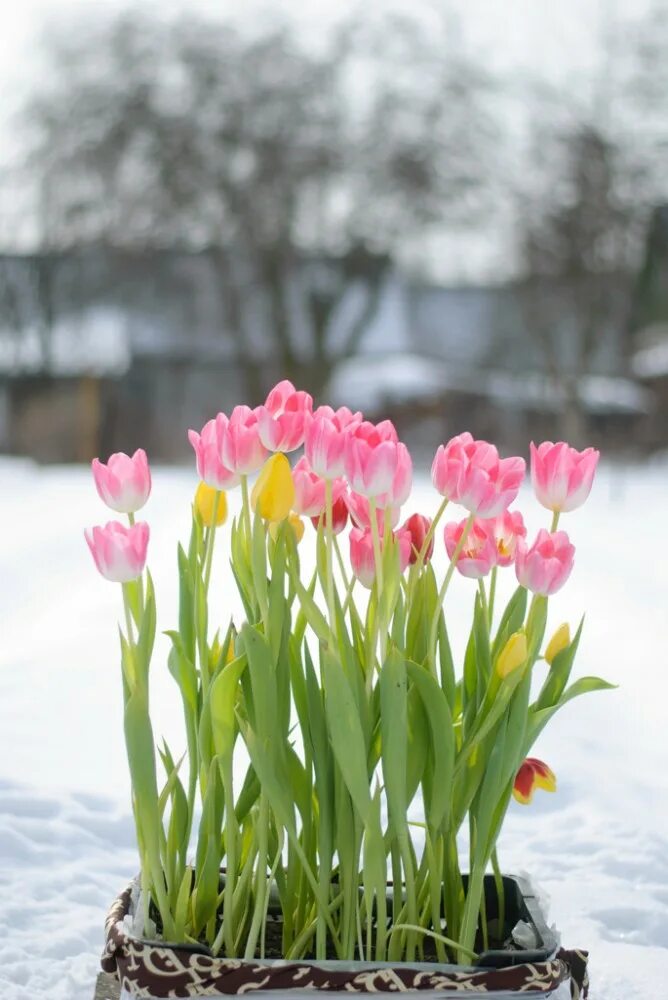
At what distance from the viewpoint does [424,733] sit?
0.98 metres

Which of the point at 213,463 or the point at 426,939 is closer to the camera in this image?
the point at 213,463

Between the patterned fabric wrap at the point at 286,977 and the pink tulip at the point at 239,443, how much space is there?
0.39m

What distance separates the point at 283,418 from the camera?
0.96 meters

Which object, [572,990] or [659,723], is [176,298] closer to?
[659,723]

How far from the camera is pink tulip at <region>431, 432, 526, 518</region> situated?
927 mm

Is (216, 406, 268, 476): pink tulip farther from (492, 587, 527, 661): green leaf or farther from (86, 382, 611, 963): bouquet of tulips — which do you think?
(492, 587, 527, 661): green leaf

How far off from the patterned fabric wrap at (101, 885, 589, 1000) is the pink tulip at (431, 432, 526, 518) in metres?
0.36

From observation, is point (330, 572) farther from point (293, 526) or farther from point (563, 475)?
point (563, 475)

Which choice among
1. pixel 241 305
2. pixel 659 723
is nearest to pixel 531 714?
pixel 659 723

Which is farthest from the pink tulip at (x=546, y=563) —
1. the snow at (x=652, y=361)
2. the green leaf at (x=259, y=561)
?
the snow at (x=652, y=361)

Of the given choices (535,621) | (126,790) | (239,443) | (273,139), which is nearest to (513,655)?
(535,621)

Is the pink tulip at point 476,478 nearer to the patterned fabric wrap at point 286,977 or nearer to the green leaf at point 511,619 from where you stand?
the green leaf at point 511,619

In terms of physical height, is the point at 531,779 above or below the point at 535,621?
below

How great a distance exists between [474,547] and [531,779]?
9.3 inches
